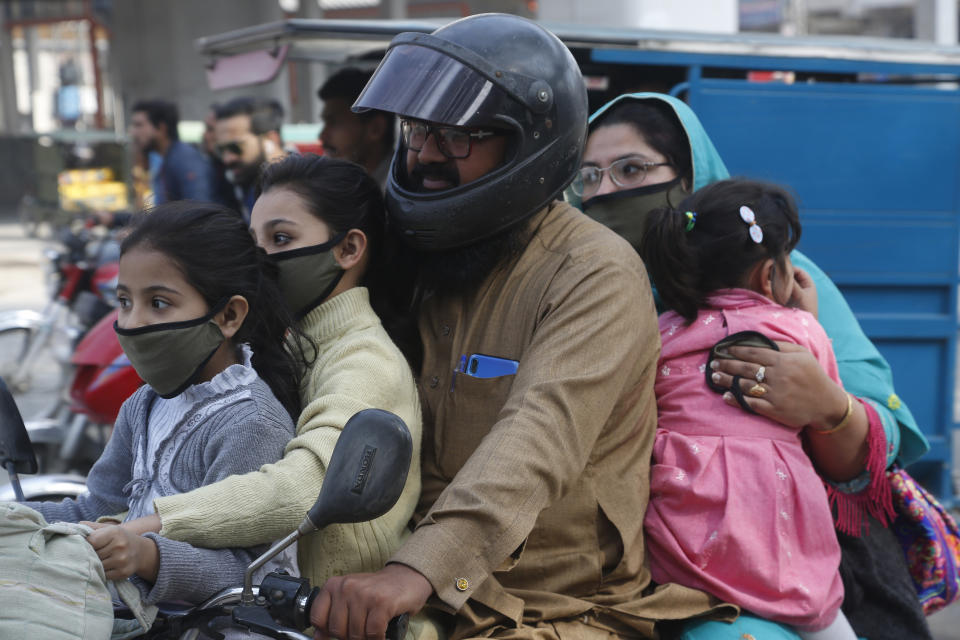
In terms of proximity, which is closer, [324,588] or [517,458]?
[324,588]

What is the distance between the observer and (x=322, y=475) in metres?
1.90

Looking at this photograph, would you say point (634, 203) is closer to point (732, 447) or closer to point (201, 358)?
point (732, 447)

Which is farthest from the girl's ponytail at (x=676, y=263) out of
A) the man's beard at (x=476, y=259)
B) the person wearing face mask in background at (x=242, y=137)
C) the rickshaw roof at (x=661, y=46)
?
the person wearing face mask in background at (x=242, y=137)

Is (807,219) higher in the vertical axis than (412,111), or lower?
lower

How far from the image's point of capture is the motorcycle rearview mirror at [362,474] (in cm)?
158

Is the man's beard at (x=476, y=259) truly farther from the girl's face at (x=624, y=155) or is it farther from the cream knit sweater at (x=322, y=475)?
the girl's face at (x=624, y=155)

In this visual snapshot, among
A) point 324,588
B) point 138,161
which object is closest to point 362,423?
point 324,588

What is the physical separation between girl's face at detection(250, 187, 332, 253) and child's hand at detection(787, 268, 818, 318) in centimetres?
113

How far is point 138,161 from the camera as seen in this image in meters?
9.58

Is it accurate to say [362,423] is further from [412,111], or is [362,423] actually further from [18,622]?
[412,111]

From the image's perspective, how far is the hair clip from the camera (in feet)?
7.88

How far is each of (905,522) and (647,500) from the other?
806 mm

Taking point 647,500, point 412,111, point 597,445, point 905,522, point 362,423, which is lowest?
point 905,522

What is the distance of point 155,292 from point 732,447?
1180 mm
